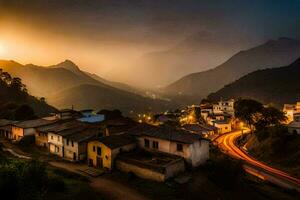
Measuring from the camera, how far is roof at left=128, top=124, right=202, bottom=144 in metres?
41.9

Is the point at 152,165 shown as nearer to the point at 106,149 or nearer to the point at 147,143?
the point at 106,149

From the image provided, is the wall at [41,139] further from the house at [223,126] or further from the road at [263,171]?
the house at [223,126]

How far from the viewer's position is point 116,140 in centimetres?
4353

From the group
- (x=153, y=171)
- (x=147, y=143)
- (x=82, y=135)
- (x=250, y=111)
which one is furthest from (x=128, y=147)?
(x=250, y=111)

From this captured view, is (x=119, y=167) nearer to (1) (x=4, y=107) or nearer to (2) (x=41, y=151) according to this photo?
(2) (x=41, y=151)

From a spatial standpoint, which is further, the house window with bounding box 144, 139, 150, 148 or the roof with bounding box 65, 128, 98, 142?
the roof with bounding box 65, 128, 98, 142

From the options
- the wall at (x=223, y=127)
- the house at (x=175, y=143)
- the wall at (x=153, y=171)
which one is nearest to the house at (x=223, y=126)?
the wall at (x=223, y=127)

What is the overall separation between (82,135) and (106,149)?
9.45 metres

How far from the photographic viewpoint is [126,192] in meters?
32.4

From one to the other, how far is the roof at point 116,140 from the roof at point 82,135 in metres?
5.53

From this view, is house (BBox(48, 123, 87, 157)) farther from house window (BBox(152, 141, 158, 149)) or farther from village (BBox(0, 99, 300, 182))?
house window (BBox(152, 141, 158, 149))

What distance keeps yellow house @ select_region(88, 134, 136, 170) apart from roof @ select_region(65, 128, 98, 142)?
357 centimetres

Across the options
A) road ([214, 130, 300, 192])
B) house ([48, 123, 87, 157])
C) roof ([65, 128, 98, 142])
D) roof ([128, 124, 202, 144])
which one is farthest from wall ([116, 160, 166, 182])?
road ([214, 130, 300, 192])

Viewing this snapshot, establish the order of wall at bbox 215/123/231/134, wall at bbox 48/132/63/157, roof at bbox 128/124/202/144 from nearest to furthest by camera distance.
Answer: roof at bbox 128/124/202/144 → wall at bbox 48/132/63/157 → wall at bbox 215/123/231/134
